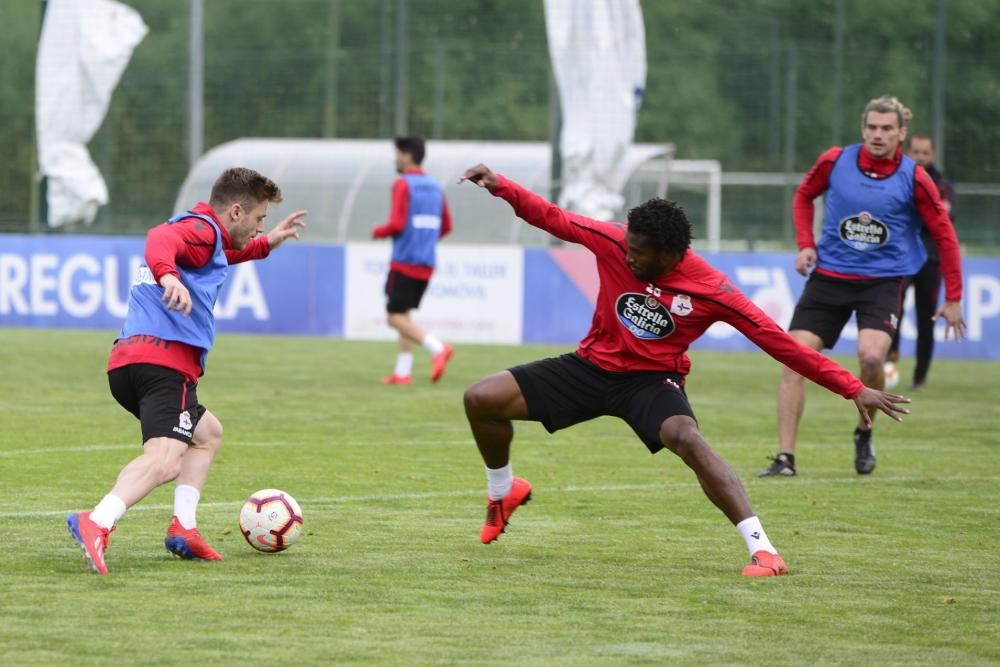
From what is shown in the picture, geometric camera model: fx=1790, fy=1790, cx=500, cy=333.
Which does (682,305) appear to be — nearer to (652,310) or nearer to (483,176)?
(652,310)

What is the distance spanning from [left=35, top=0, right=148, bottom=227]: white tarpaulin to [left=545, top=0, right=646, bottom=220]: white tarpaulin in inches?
263

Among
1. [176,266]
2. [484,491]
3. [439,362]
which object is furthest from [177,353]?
[439,362]

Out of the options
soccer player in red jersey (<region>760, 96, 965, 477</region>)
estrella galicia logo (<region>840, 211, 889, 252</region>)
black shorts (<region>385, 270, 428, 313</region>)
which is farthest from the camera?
black shorts (<region>385, 270, 428, 313</region>)

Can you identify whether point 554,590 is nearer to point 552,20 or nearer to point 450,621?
point 450,621

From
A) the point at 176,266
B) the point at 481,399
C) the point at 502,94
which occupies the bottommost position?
the point at 481,399

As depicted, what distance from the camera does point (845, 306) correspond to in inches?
426

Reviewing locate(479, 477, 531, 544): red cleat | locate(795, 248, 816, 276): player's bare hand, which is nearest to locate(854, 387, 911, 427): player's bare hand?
locate(479, 477, 531, 544): red cleat

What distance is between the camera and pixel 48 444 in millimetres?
11312

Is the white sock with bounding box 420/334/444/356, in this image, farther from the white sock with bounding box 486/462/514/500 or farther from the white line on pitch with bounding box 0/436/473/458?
the white sock with bounding box 486/462/514/500

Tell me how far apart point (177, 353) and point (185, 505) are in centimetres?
63

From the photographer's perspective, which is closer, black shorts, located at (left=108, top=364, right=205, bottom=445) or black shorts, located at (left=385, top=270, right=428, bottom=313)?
black shorts, located at (left=108, top=364, right=205, bottom=445)

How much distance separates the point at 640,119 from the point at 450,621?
3066 cm

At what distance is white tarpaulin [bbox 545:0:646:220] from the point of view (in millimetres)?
23578

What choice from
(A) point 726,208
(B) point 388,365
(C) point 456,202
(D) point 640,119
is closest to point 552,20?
(C) point 456,202
